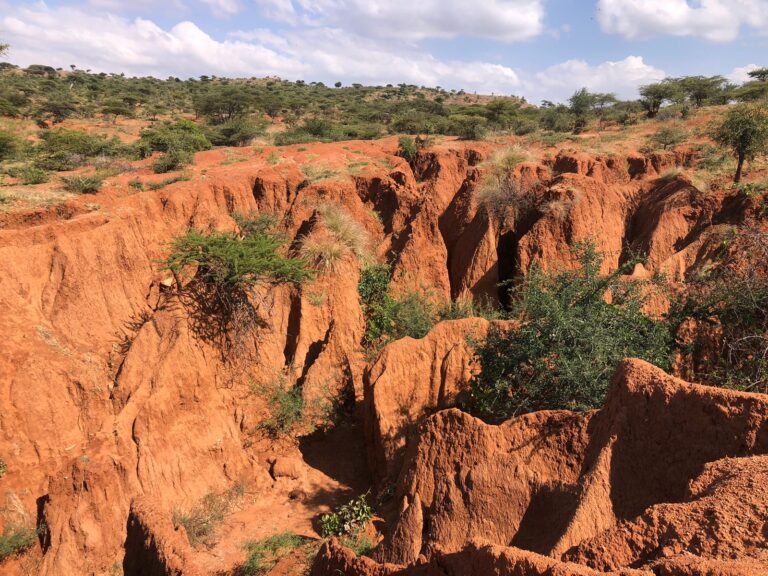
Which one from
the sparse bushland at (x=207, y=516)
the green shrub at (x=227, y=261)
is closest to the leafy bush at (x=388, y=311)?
the green shrub at (x=227, y=261)

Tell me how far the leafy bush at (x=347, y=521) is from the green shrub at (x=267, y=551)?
1.66ft

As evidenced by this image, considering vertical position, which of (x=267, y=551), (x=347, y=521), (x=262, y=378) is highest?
(x=262, y=378)

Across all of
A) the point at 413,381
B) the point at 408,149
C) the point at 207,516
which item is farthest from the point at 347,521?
the point at 408,149

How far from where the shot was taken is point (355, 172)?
18078 mm

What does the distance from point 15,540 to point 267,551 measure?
3.52 m

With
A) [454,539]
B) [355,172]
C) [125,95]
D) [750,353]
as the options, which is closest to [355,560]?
[454,539]

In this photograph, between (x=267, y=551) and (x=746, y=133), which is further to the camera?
(x=746, y=133)

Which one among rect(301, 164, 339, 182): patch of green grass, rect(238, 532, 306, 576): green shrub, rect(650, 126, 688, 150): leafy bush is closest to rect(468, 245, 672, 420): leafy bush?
rect(238, 532, 306, 576): green shrub

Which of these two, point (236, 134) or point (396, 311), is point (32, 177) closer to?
point (396, 311)

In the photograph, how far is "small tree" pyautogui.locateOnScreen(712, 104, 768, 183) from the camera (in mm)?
13820

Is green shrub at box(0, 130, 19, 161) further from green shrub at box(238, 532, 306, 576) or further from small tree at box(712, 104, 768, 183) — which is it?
small tree at box(712, 104, 768, 183)

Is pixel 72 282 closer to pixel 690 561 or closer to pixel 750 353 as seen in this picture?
pixel 690 561

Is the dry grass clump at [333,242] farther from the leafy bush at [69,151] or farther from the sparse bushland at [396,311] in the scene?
the leafy bush at [69,151]

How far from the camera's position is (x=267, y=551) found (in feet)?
23.2
